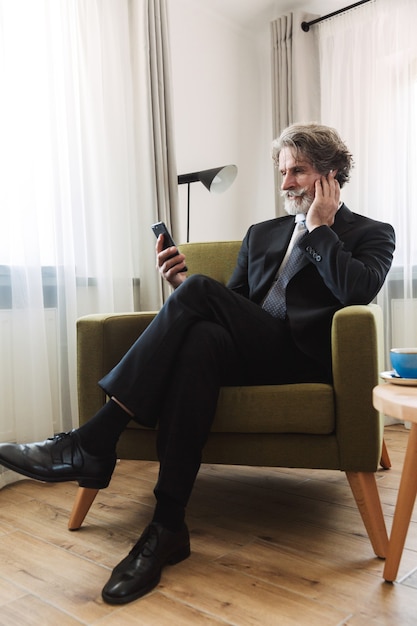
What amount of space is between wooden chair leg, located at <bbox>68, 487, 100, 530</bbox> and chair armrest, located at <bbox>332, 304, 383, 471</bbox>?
0.69m

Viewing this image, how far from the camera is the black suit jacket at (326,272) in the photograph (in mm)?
1574

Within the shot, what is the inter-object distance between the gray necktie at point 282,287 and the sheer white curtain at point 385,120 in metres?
1.22

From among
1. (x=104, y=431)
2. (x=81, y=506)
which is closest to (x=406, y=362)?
(x=104, y=431)

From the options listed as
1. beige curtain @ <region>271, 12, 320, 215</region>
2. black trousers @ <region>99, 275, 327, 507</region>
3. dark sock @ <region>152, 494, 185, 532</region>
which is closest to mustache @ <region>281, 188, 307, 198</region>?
black trousers @ <region>99, 275, 327, 507</region>

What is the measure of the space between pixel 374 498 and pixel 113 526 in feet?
2.38

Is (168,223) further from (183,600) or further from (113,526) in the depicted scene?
(183,600)

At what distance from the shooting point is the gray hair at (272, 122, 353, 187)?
1.87 m

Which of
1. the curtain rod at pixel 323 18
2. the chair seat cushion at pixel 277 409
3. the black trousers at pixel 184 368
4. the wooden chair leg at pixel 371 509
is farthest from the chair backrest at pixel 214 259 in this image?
the curtain rod at pixel 323 18

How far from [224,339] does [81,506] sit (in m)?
0.62

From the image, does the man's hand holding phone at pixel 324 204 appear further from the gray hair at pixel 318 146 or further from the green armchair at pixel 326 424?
the green armchair at pixel 326 424

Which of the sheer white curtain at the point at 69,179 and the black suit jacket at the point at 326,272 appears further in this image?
the sheer white curtain at the point at 69,179

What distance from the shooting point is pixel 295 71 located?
10.5ft

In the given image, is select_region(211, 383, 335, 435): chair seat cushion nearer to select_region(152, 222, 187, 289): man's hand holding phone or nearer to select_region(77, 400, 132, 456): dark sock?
select_region(77, 400, 132, 456): dark sock

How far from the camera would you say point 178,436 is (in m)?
1.35
